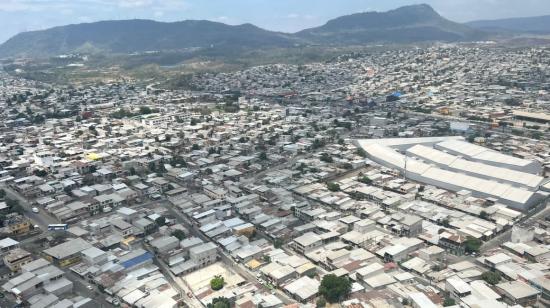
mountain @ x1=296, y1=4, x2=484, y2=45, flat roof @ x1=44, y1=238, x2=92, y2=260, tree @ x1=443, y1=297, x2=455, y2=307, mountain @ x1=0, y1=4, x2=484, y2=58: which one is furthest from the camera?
mountain @ x1=0, y1=4, x2=484, y2=58

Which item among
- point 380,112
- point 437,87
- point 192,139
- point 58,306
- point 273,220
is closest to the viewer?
point 58,306

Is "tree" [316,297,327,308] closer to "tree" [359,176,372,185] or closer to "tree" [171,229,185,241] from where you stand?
"tree" [171,229,185,241]

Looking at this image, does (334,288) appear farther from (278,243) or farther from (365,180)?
(365,180)

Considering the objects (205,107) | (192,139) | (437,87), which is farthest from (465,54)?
(192,139)

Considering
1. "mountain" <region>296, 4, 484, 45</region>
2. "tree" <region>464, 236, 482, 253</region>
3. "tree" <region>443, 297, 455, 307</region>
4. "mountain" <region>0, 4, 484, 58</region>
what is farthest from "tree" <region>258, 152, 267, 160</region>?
"mountain" <region>296, 4, 484, 45</region>

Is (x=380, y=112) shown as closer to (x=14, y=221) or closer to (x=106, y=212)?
(x=106, y=212)

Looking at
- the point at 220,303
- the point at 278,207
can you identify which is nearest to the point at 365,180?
the point at 278,207
